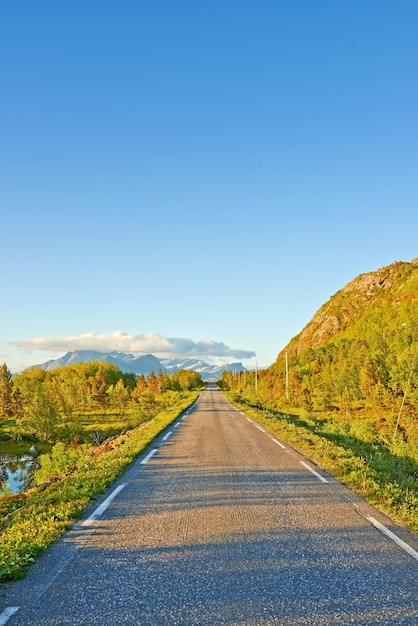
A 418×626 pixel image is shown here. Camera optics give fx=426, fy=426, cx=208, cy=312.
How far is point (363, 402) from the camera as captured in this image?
60.0 m

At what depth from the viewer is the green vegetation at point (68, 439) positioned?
6.84 meters

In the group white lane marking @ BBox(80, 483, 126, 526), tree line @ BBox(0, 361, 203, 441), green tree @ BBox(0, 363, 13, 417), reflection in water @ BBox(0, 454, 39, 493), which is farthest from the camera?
green tree @ BBox(0, 363, 13, 417)

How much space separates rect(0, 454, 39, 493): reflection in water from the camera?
118 feet

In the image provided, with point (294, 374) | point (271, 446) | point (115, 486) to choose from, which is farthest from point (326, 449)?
point (294, 374)

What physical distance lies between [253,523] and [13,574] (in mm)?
3562

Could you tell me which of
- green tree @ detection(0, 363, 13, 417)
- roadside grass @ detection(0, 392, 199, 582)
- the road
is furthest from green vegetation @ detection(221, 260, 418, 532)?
green tree @ detection(0, 363, 13, 417)

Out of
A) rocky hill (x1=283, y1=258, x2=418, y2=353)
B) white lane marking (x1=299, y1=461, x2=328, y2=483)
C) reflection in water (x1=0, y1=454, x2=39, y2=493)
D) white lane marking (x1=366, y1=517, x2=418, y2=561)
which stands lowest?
reflection in water (x1=0, y1=454, x2=39, y2=493)

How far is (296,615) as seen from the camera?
410 cm

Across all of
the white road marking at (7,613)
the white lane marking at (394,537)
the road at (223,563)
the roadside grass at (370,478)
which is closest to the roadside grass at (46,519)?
the road at (223,563)

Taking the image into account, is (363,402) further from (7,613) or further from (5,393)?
(5,393)

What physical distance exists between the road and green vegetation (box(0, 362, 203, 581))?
453 mm

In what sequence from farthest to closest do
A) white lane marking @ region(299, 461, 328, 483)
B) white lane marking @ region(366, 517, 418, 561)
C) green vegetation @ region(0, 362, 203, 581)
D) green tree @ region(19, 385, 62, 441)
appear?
green tree @ region(19, 385, 62, 441), white lane marking @ region(299, 461, 328, 483), green vegetation @ region(0, 362, 203, 581), white lane marking @ region(366, 517, 418, 561)

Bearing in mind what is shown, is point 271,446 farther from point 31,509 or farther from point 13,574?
point 13,574

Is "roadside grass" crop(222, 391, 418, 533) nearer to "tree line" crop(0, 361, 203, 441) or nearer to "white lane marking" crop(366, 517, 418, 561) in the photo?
"white lane marking" crop(366, 517, 418, 561)
